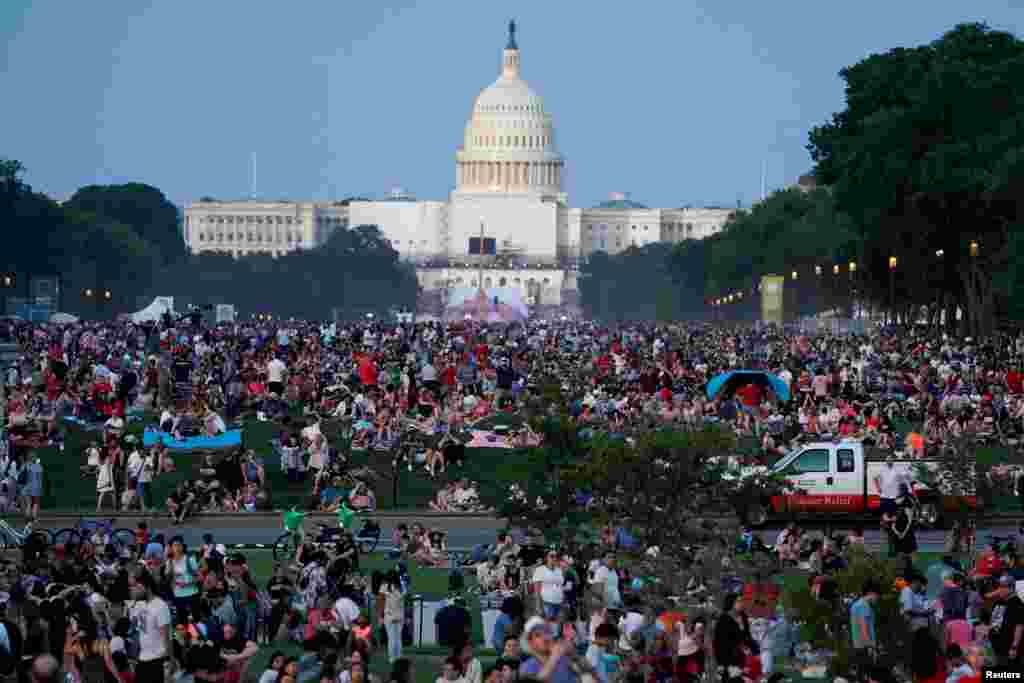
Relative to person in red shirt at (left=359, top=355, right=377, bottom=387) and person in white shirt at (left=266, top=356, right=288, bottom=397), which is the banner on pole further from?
person in white shirt at (left=266, top=356, right=288, bottom=397)

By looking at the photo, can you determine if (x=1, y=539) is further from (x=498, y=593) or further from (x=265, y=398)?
(x=265, y=398)

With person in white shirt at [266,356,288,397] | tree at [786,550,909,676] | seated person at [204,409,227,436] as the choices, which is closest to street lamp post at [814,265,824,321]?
person in white shirt at [266,356,288,397]

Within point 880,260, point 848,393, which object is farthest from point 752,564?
point 880,260

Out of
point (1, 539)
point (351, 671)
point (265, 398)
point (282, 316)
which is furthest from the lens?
point (282, 316)

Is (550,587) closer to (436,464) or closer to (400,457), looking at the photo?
(436,464)

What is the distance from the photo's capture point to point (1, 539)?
31688 mm

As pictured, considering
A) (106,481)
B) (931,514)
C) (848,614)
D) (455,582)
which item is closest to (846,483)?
(931,514)

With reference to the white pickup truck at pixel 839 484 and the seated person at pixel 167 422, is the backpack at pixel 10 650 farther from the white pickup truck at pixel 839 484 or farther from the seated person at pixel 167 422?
the seated person at pixel 167 422

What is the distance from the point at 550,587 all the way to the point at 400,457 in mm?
16930

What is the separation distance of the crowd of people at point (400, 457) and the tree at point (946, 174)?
9.79 feet

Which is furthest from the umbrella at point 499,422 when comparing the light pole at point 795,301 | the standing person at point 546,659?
the light pole at point 795,301

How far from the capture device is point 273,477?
39406 mm

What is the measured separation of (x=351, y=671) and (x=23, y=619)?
445 centimetres

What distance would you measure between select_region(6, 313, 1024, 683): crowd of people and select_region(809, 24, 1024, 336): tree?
9.79 ft
